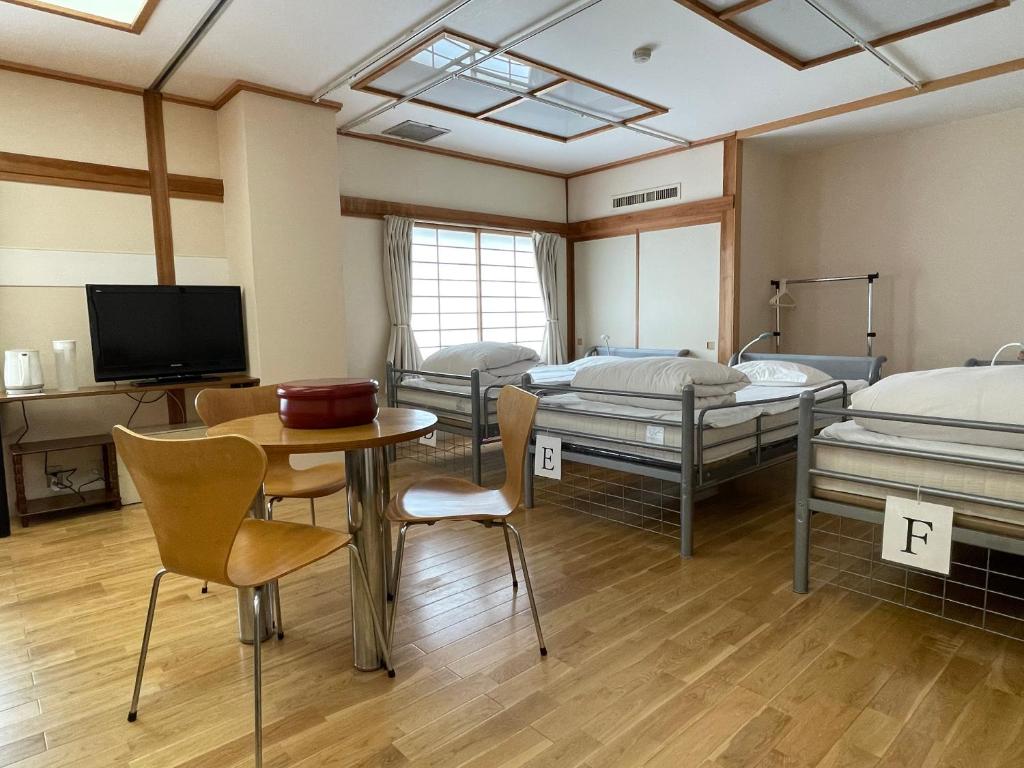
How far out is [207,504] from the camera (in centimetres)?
149

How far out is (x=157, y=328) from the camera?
Result: 3906 mm

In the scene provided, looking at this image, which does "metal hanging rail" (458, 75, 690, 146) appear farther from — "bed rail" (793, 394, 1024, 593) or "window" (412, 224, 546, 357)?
"bed rail" (793, 394, 1024, 593)

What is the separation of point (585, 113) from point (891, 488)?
3.42 meters

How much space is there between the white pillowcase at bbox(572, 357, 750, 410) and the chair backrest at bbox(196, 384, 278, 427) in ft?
5.41

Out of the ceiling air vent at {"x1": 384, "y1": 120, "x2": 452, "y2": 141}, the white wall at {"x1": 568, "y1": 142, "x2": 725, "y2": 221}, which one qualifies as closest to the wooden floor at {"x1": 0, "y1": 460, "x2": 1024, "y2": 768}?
the ceiling air vent at {"x1": 384, "y1": 120, "x2": 452, "y2": 141}

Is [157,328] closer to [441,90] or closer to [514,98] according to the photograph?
[441,90]

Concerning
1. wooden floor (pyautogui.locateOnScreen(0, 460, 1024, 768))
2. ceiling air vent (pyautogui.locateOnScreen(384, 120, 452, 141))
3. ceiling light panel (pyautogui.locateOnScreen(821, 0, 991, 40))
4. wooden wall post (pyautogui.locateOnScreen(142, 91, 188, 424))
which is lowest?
wooden floor (pyautogui.locateOnScreen(0, 460, 1024, 768))

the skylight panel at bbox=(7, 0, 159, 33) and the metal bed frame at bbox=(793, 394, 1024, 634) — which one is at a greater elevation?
the skylight panel at bbox=(7, 0, 159, 33)

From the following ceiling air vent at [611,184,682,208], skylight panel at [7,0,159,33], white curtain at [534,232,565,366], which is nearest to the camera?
skylight panel at [7,0,159,33]

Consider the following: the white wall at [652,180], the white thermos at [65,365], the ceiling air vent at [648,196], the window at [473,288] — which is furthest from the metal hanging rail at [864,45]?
the white thermos at [65,365]

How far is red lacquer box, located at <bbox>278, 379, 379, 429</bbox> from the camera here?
1.95 metres

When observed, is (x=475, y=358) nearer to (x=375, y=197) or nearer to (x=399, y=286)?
(x=399, y=286)

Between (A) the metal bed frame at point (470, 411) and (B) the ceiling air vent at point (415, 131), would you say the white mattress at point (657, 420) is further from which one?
(B) the ceiling air vent at point (415, 131)

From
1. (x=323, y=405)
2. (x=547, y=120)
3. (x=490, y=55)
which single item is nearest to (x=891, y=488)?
(x=323, y=405)
